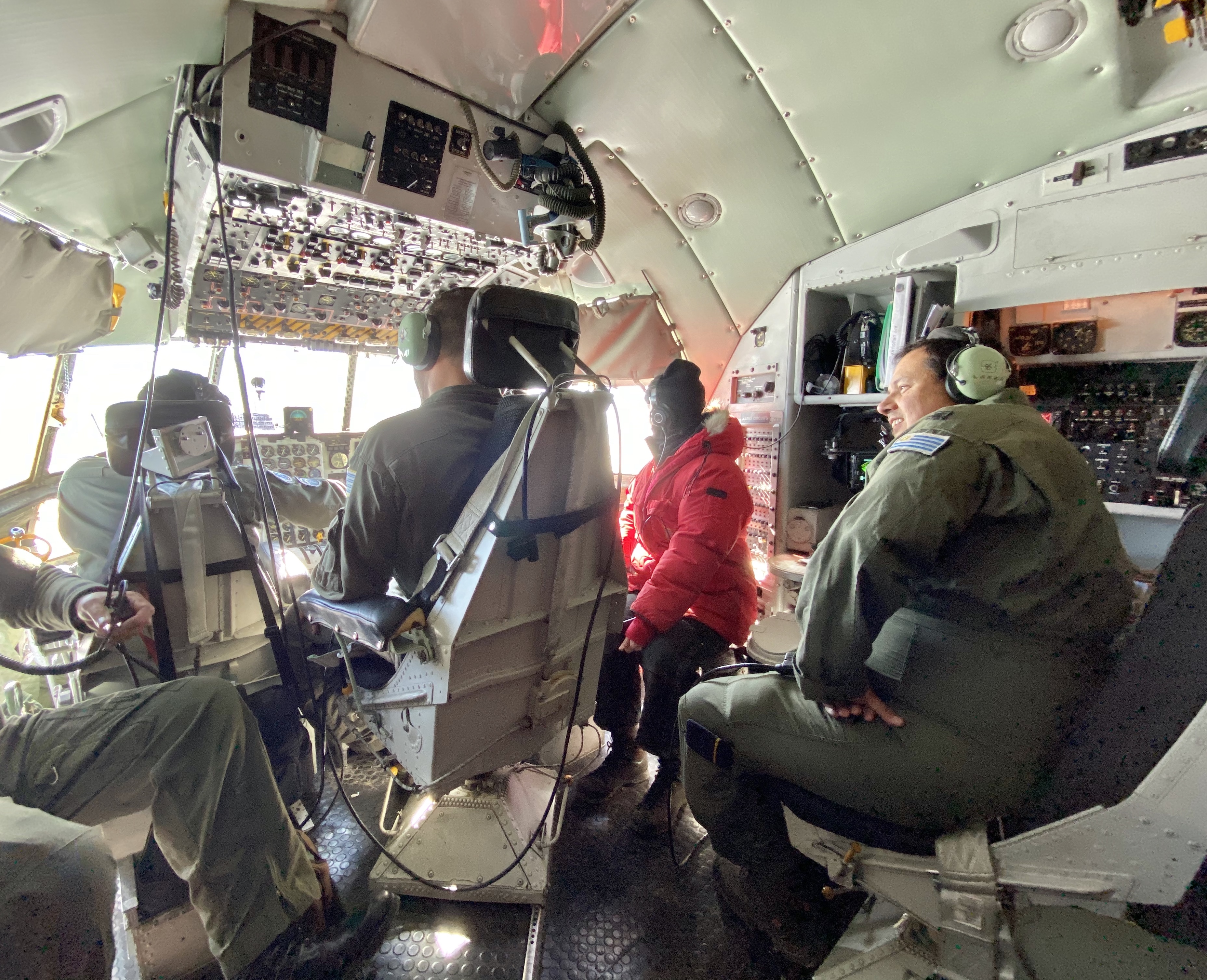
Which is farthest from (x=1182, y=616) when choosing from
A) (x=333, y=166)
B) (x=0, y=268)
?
(x=0, y=268)

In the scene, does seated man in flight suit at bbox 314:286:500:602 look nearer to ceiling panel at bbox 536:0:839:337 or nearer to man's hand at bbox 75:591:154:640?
man's hand at bbox 75:591:154:640

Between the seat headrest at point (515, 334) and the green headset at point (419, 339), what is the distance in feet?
0.84

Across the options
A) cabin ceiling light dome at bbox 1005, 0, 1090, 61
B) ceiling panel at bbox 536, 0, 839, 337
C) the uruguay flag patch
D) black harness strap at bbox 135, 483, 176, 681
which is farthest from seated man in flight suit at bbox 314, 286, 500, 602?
cabin ceiling light dome at bbox 1005, 0, 1090, 61

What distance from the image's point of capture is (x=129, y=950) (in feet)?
4.58

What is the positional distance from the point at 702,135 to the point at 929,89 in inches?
A: 38.5

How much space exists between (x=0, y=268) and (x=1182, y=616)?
3.78 m

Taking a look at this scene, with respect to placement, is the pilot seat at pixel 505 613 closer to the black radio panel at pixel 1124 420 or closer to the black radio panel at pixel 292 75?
the black radio panel at pixel 292 75

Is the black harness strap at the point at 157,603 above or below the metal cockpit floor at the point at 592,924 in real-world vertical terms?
above

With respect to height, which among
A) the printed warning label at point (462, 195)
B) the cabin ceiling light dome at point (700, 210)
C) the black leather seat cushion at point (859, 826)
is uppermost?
the cabin ceiling light dome at point (700, 210)

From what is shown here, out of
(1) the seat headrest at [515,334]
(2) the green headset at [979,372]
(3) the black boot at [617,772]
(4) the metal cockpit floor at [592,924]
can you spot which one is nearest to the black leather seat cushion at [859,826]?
(4) the metal cockpit floor at [592,924]

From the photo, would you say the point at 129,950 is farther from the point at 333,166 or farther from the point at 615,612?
the point at 333,166

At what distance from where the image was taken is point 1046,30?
192cm

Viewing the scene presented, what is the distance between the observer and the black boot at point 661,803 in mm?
2104

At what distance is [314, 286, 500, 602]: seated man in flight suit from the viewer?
1461 mm
